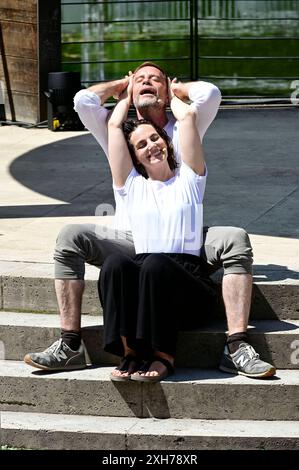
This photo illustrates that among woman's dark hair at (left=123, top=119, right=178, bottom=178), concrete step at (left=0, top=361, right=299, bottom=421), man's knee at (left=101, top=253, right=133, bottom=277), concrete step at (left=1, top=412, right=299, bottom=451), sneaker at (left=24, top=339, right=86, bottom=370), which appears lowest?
concrete step at (left=1, top=412, right=299, bottom=451)

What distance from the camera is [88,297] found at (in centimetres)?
703

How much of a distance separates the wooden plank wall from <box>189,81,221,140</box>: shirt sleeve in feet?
17.9

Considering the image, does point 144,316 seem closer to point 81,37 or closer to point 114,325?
point 114,325

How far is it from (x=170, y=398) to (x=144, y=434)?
0.80ft

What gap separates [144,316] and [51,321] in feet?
2.55

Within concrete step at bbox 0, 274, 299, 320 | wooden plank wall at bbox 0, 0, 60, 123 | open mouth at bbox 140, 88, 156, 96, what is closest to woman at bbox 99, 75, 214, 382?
open mouth at bbox 140, 88, 156, 96

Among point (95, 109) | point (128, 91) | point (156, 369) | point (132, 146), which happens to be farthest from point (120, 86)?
point (156, 369)

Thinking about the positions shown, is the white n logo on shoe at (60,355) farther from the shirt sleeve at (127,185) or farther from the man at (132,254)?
the shirt sleeve at (127,185)

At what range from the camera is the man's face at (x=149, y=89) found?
272 inches

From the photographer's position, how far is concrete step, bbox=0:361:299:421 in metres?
6.45

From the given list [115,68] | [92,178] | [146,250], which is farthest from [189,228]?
[115,68]

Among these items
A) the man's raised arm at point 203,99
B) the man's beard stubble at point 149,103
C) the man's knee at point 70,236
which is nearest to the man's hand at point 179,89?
the man's raised arm at point 203,99

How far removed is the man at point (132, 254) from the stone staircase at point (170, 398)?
3.7 inches

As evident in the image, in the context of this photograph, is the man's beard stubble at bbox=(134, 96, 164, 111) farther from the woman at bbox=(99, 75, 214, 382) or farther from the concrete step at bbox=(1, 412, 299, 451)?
the concrete step at bbox=(1, 412, 299, 451)
